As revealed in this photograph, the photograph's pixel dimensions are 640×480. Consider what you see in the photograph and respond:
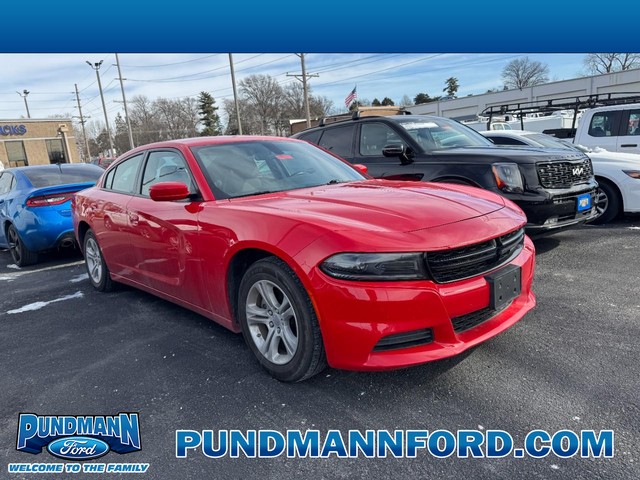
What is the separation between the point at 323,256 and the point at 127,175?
290cm

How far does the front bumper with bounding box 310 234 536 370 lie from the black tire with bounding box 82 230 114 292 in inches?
131

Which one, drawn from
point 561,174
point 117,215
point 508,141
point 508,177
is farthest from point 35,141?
point 561,174

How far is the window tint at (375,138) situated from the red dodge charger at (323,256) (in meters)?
2.30

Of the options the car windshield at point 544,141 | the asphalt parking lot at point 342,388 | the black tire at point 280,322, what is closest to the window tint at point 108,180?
the asphalt parking lot at point 342,388

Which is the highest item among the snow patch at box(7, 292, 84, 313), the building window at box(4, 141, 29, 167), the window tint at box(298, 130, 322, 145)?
the building window at box(4, 141, 29, 167)

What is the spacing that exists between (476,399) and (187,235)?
214 centimetres

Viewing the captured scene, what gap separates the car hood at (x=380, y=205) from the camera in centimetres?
248

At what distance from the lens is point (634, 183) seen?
6512mm

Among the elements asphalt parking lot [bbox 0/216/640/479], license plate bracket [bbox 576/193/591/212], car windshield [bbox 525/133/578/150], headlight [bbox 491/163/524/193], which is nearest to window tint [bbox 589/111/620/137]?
car windshield [bbox 525/133/578/150]

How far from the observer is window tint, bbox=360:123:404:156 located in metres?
6.00

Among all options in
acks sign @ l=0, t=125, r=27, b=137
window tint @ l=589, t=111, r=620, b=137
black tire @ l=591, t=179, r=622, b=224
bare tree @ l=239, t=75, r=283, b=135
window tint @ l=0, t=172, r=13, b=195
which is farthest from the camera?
bare tree @ l=239, t=75, r=283, b=135

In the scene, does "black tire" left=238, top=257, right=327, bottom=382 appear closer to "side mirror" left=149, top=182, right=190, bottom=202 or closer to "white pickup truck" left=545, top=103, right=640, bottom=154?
"side mirror" left=149, top=182, right=190, bottom=202

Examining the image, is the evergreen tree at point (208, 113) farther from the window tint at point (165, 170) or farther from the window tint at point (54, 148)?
the window tint at point (165, 170)

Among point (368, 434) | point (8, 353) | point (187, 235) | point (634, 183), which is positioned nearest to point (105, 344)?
point (8, 353)
